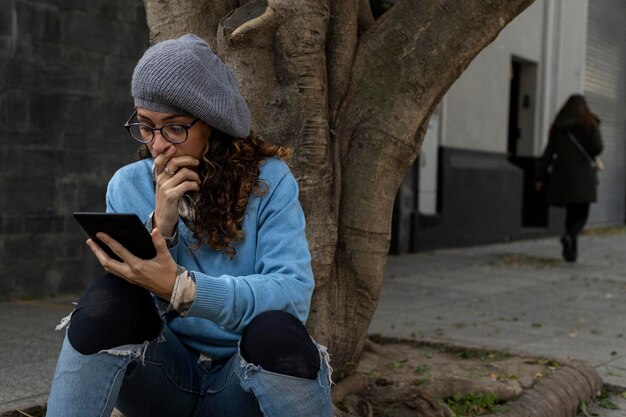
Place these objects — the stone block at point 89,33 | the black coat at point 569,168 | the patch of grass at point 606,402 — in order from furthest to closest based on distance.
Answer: the black coat at point 569,168, the stone block at point 89,33, the patch of grass at point 606,402

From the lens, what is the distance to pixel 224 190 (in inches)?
105

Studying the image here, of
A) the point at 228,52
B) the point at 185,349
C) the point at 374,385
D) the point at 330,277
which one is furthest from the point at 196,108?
the point at 374,385

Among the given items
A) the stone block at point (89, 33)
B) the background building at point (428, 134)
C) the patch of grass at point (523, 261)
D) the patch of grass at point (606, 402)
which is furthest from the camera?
the patch of grass at point (523, 261)

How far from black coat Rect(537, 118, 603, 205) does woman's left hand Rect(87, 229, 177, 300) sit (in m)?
9.42

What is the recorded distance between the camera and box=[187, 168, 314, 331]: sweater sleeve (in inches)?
96.4

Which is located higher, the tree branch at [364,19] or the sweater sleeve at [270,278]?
the tree branch at [364,19]

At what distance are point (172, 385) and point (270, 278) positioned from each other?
1.44 feet

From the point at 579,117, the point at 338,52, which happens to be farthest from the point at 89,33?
the point at 579,117

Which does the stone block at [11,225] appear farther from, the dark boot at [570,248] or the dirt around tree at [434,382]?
the dark boot at [570,248]

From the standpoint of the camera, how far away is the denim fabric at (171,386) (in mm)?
2363

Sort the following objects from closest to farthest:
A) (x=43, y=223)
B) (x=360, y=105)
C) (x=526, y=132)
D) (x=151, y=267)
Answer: (x=151, y=267) → (x=360, y=105) → (x=43, y=223) → (x=526, y=132)

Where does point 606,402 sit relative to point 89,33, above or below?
below

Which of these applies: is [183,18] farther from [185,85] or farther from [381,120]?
[185,85]

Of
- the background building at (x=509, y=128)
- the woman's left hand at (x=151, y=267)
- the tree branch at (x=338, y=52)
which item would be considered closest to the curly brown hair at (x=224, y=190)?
the woman's left hand at (x=151, y=267)
